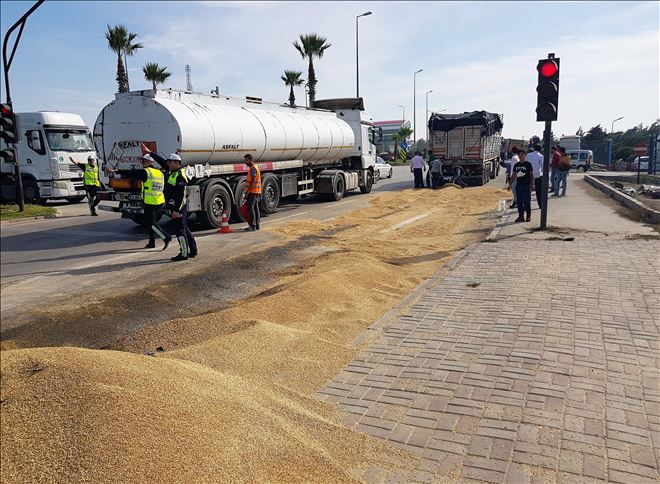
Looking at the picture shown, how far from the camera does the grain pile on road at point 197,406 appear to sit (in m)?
2.75

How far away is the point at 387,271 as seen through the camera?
322 inches

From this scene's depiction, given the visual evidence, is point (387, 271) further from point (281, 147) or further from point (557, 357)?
point (281, 147)

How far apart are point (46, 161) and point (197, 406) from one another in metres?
18.9

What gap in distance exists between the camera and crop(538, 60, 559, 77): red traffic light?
10508 millimetres

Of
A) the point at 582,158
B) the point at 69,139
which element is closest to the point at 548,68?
the point at 69,139

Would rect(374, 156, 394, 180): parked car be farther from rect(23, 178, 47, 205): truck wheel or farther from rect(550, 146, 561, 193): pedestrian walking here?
rect(23, 178, 47, 205): truck wheel

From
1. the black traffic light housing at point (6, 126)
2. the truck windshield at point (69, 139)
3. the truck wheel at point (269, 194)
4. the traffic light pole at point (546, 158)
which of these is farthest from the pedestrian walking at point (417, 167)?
the black traffic light housing at point (6, 126)

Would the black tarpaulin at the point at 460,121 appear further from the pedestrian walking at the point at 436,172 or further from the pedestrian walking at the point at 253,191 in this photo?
the pedestrian walking at the point at 253,191

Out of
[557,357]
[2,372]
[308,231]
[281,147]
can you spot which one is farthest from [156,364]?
[281,147]

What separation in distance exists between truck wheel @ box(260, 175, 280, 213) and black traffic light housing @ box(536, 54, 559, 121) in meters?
7.80

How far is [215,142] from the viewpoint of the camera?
12992 millimetres

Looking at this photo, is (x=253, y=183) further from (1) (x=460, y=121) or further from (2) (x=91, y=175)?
(1) (x=460, y=121)

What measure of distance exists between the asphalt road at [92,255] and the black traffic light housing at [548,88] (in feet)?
20.1

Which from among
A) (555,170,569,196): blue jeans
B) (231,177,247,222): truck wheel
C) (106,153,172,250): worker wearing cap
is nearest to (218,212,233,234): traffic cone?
(231,177,247,222): truck wheel
